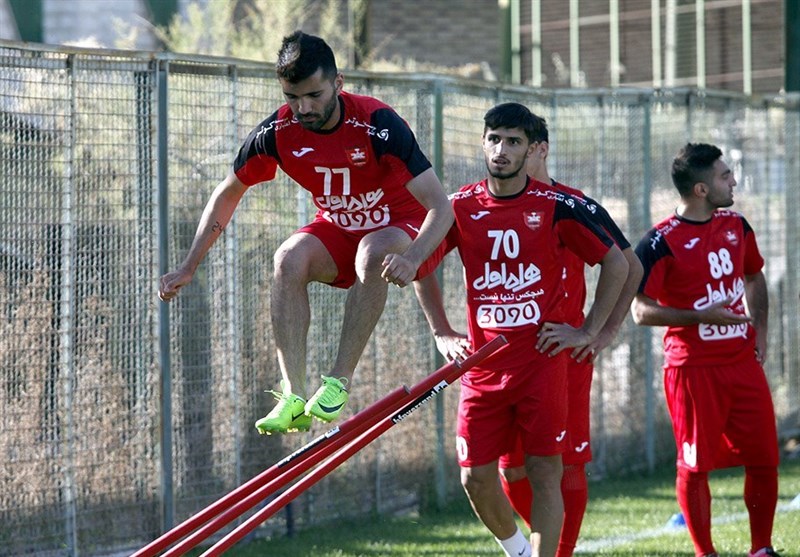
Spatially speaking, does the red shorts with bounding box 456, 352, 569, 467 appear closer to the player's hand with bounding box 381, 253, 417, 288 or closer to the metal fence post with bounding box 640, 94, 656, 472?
the player's hand with bounding box 381, 253, 417, 288

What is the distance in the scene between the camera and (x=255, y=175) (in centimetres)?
598

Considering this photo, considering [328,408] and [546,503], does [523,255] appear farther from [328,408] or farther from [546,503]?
[328,408]

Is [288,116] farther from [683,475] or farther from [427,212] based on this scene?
[683,475]

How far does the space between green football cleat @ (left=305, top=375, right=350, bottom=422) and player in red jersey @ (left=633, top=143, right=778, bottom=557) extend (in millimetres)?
2319

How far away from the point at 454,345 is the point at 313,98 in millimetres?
1650

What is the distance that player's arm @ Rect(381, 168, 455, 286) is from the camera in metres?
5.20

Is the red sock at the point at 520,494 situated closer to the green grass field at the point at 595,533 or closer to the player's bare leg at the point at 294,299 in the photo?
the green grass field at the point at 595,533

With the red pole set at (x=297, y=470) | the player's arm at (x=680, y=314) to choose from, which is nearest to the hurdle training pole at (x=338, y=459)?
the red pole set at (x=297, y=470)

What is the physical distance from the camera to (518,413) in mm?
6297

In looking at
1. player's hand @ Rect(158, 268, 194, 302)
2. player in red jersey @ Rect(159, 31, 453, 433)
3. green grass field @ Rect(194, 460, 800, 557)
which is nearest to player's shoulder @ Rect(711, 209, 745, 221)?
green grass field @ Rect(194, 460, 800, 557)

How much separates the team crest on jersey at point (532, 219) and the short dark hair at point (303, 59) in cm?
126

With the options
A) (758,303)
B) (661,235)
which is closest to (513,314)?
(661,235)

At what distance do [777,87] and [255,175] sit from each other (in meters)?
18.3

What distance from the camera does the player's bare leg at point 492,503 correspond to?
638 cm
